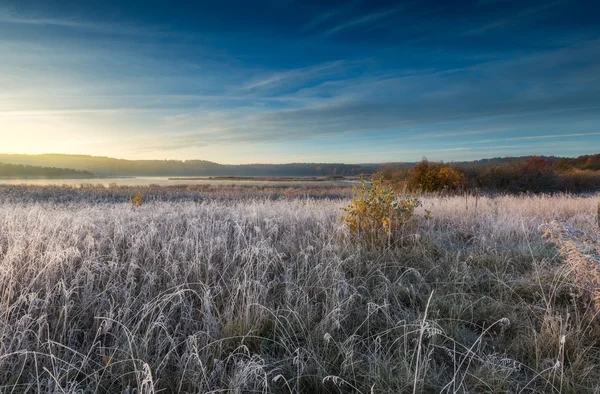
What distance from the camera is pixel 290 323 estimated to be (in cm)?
320

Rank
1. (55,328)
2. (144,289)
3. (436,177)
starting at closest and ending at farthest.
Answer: (55,328) → (144,289) → (436,177)

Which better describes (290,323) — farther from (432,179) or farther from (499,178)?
(499,178)

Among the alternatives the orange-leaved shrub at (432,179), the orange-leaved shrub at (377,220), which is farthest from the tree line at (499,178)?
the orange-leaved shrub at (377,220)

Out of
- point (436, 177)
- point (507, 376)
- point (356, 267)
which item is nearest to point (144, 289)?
point (356, 267)

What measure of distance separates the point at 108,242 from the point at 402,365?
4831 mm

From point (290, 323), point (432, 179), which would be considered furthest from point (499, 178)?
point (290, 323)

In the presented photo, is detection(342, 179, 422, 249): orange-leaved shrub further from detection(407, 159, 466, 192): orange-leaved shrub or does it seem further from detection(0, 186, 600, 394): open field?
detection(407, 159, 466, 192): orange-leaved shrub

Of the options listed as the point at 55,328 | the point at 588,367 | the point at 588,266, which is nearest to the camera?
the point at 588,367

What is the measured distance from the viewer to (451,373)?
269cm

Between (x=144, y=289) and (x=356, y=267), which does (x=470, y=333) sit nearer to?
(x=356, y=267)

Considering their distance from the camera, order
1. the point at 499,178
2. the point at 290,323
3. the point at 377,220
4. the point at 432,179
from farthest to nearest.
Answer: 1. the point at 499,178
2. the point at 432,179
3. the point at 377,220
4. the point at 290,323

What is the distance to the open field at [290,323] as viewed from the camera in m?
2.46

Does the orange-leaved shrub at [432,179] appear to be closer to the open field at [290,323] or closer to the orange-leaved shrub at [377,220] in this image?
the orange-leaved shrub at [377,220]

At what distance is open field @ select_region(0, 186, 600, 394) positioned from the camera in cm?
246
